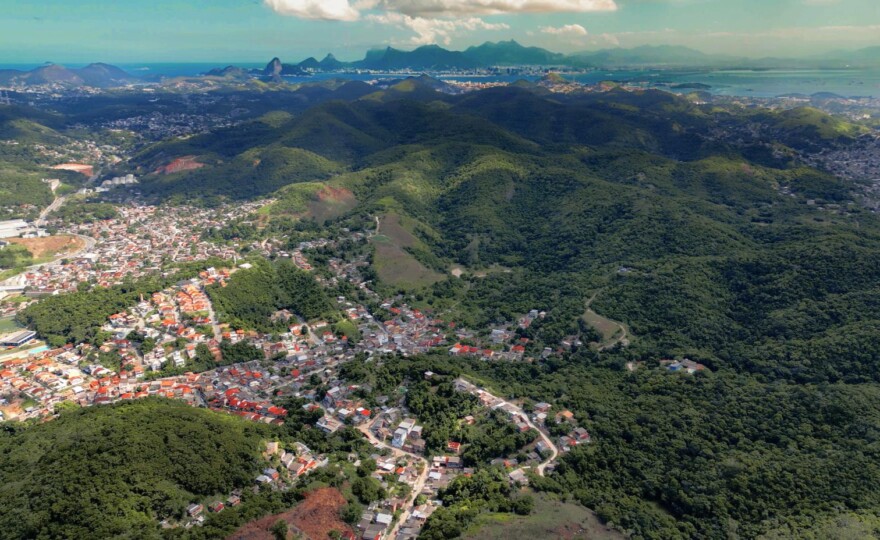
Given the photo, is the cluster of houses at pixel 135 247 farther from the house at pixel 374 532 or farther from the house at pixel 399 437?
the house at pixel 374 532

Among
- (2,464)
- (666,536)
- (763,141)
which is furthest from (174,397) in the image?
(763,141)

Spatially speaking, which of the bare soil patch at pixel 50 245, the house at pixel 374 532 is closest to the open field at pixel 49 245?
the bare soil patch at pixel 50 245

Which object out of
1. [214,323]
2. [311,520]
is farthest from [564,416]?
[214,323]

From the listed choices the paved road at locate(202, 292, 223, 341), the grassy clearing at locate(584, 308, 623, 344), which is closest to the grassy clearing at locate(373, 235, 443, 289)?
the paved road at locate(202, 292, 223, 341)

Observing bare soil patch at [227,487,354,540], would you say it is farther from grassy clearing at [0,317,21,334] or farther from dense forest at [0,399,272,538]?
grassy clearing at [0,317,21,334]

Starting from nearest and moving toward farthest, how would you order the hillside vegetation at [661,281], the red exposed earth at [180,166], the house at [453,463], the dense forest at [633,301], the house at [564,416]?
the dense forest at [633,301], the hillside vegetation at [661,281], the house at [453,463], the house at [564,416], the red exposed earth at [180,166]

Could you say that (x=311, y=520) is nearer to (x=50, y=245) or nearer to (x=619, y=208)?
(x=619, y=208)

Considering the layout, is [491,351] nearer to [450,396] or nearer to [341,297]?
[450,396]
